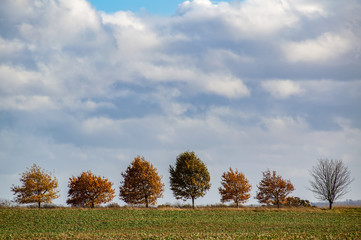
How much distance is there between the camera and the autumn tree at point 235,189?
82.1 metres

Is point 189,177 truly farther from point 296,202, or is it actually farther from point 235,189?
point 296,202

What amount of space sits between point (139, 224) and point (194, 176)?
32309 millimetres

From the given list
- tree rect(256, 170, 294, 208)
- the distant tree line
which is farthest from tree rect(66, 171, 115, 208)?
tree rect(256, 170, 294, 208)

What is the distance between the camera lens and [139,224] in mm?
46906

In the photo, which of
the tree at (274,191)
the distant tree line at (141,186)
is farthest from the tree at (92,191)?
the tree at (274,191)

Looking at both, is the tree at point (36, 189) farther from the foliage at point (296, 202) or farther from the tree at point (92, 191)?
the foliage at point (296, 202)

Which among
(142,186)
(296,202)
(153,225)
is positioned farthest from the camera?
(296,202)

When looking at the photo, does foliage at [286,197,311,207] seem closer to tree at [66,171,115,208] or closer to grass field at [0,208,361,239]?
grass field at [0,208,361,239]

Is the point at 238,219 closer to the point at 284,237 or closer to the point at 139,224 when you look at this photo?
the point at 139,224

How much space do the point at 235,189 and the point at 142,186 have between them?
70.1 ft

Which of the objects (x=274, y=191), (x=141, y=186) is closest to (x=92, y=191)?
(x=141, y=186)

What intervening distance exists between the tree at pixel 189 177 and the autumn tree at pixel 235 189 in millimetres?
5792

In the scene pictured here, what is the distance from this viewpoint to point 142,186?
242 ft

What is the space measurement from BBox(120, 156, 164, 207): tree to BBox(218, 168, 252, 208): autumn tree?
1565cm
